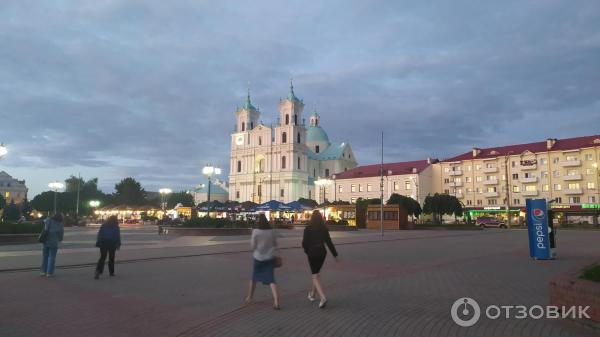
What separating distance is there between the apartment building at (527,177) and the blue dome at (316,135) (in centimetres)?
4165

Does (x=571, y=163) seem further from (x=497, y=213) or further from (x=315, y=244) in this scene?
(x=315, y=244)

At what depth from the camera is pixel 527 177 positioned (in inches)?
3095

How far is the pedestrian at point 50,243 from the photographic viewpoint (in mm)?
11352

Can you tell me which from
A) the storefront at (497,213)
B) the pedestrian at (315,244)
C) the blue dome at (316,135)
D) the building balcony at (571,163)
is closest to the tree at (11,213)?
the pedestrian at (315,244)

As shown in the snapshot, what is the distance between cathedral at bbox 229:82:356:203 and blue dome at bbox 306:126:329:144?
47cm

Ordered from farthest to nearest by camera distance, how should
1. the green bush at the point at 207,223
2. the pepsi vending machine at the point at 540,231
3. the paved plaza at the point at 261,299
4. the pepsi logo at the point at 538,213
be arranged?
the green bush at the point at 207,223, the pepsi logo at the point at 538,213, the pepsi vending machine at the point at 540,231, the paved plaza at the point at 261,299

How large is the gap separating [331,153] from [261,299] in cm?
11146

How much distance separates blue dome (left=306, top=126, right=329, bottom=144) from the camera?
125 meters

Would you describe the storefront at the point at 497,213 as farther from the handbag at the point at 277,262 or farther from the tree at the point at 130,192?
the tree at the point at 130,192

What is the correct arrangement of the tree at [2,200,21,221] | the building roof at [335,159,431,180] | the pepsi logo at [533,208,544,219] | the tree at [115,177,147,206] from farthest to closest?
the tree at [115,177,147,206], the building roof at [335,159,431,180], the tree at [2,200,21,221], the pepsi logo at [533,208,544,219]

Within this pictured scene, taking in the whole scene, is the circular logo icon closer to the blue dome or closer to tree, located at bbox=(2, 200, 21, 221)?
tree, located at bbox=(2, 200, 21, 221)

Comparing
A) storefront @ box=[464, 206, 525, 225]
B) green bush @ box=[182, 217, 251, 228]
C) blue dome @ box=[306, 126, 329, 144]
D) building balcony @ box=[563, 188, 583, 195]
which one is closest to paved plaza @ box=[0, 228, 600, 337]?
green bush @ box=[182, 217, 251, 228]

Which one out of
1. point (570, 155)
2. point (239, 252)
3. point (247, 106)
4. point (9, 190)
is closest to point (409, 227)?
point (239, 252)

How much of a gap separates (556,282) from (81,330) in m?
7.53
